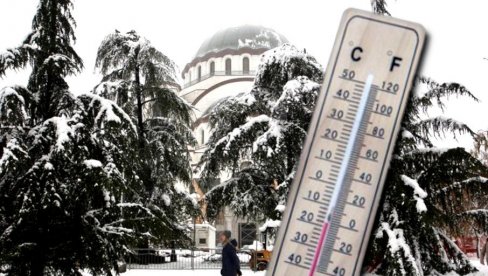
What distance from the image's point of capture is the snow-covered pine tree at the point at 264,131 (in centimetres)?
1111

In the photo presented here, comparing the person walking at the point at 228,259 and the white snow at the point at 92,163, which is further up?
the white snow at the point at 92,163

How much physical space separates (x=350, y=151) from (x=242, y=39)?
163 feet

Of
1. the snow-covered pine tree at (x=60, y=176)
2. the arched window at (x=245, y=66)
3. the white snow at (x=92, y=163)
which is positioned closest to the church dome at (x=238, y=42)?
the arched window at (x=245, y=66)

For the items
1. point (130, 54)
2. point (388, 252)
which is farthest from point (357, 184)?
point (130, 54)

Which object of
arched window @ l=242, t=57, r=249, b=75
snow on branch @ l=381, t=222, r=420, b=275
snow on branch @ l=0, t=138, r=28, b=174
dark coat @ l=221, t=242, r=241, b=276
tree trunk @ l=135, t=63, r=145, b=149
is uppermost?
arched window @ l=242, t=57, r=249, b=75

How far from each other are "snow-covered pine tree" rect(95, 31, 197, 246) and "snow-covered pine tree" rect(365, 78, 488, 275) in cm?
905

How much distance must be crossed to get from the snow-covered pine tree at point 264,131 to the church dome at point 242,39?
119 feet

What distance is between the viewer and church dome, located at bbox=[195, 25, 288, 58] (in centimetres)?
4967

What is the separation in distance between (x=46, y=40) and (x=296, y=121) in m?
5.21

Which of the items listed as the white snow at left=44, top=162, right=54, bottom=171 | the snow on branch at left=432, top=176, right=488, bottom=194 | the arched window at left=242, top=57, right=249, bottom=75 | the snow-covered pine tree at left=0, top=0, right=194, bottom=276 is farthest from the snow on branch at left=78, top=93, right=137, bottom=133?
the arched window at left=242, top=57, right=249, bottom=75

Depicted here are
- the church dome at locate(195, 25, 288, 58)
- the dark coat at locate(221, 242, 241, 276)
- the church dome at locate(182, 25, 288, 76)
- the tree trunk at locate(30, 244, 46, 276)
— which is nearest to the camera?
the tree trunk at locate(30, 244, 46, 276)

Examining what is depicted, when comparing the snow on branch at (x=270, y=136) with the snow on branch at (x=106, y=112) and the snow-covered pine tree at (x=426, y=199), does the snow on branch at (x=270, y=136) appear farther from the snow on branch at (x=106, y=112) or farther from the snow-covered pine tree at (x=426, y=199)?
the snow on branch at (x=106, y=112)

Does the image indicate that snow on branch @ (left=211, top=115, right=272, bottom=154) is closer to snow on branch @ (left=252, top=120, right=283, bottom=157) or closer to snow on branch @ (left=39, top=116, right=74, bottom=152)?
snow on branch @ (left=252, top=120, right=283, bottom=157)

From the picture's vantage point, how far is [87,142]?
301 inches
